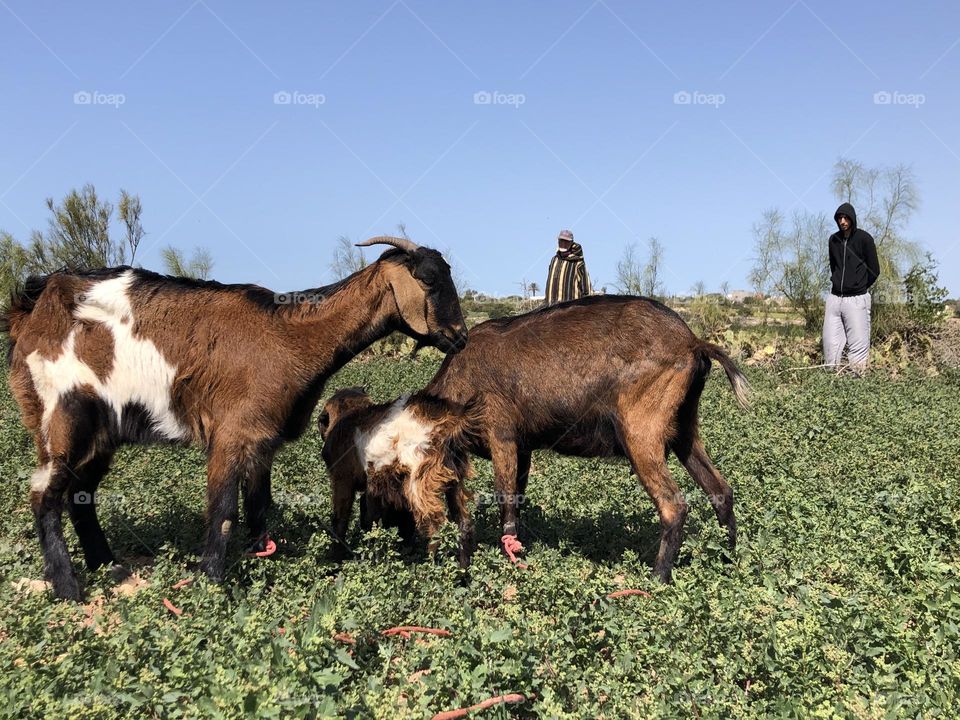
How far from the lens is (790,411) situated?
409 inches

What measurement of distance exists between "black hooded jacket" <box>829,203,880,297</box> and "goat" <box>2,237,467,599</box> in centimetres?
1074

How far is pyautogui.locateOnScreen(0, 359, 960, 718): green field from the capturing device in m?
3.42

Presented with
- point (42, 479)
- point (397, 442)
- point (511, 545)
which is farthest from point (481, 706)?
point (42, 479)

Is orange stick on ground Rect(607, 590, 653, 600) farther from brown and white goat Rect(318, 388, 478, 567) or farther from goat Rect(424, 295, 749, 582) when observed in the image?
brown and white goat Rect(318, 388, 478, 567)

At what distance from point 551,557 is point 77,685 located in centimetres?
280

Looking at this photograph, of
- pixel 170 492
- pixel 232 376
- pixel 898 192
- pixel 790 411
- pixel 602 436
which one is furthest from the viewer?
pixel 898 192

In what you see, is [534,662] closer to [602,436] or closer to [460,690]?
[460,690]

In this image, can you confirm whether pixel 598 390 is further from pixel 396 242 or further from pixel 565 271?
pixel 565 271

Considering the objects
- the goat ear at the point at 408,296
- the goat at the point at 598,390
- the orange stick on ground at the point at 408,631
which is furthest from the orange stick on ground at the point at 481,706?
the goat ear at the point at 408,296

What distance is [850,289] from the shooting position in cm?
1416

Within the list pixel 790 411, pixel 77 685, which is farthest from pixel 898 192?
pixel 77 685

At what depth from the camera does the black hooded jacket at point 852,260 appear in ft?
45.6

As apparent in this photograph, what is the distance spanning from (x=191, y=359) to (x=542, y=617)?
2.75 meters

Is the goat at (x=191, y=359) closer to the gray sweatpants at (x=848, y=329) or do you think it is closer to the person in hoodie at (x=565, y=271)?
the person in hoodie at (x=565, y=271)
